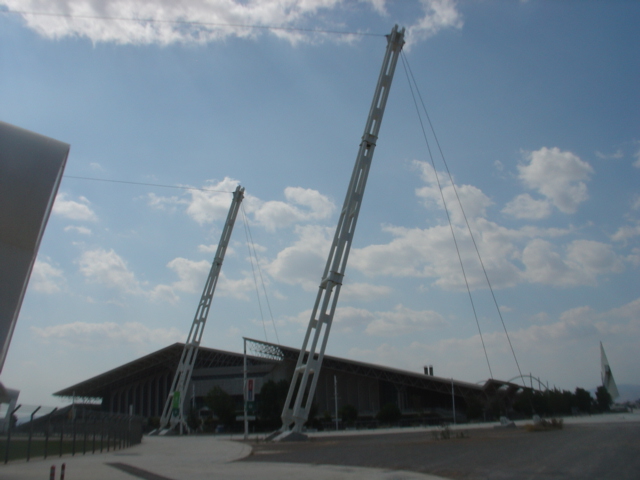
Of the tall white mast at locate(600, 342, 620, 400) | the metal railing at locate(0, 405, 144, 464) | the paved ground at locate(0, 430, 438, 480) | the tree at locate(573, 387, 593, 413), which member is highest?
the tall white mast at locate(600, 342, 620, 400)

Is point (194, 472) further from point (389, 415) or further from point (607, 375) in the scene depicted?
point (607, 375)

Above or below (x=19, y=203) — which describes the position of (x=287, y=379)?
above

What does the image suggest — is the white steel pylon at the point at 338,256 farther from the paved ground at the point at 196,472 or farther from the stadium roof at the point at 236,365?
the stadium roof at the point at 236,365

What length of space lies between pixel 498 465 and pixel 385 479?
142 inches

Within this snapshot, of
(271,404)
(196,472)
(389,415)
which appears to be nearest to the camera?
(196,472)

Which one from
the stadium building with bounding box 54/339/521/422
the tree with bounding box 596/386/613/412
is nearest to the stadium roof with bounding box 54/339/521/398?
the stadium building with bounding box 54/339/521/422

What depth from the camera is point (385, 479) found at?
1323 centimetres

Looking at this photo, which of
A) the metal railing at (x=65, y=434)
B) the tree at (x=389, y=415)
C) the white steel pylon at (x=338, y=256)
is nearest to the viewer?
the metal railing at (x=65, y=434)

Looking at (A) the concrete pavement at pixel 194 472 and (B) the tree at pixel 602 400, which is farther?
(B) the tree at pixel 602 400

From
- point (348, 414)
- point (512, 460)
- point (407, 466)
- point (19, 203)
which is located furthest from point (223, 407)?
point (19, 203)

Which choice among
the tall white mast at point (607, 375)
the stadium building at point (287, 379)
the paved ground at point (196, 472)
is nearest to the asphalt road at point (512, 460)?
the paved ground at point (196, 472)

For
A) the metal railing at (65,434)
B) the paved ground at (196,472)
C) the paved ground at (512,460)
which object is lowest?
the paved ground at (196,472)

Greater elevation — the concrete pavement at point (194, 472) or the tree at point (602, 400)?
the tree at point (602, 400)

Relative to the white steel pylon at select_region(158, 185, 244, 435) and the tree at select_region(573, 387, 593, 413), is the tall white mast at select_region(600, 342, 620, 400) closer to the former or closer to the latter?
the tree at select_region(573, 387, 593, 413)
